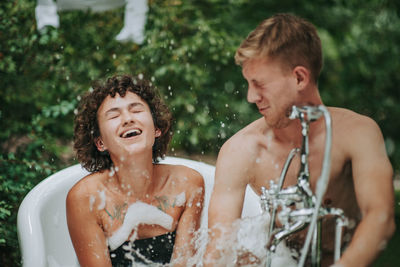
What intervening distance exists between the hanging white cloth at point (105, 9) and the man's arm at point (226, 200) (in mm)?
1033

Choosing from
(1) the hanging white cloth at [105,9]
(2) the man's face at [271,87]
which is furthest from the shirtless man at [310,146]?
(1) the hanging white cloth at [105,9]

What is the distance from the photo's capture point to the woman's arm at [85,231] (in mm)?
1338

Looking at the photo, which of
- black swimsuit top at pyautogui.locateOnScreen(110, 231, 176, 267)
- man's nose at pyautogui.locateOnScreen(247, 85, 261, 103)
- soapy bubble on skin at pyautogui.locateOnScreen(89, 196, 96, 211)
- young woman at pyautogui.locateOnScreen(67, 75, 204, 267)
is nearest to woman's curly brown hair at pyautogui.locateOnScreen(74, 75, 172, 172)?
young woman at pyautogui.locateOnScreen(67, 75, 204, 267)

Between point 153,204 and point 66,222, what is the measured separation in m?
0.31

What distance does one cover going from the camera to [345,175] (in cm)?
110

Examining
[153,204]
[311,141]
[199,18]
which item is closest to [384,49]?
[199,18]

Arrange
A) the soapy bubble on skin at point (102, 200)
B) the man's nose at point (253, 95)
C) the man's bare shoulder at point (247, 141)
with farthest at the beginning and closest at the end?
the soapy bubble on skin at point (102, 200) → the man's bare shoulder at point (247, 141) → the man's nose at point (253, 95)

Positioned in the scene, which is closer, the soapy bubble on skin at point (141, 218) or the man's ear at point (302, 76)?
the man's ear at point (302, 76)

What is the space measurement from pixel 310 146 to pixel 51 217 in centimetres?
86

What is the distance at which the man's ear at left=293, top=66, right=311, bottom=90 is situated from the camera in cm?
110

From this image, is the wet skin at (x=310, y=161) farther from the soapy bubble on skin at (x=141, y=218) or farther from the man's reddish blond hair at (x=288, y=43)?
the soapy bubble on skin at (x=141, y=218)

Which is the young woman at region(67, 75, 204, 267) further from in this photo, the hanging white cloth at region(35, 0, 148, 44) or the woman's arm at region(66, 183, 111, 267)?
the hanging white cloth at region(35, 0, 148, 44)

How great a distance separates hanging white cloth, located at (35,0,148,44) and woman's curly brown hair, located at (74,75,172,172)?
65 centimetres

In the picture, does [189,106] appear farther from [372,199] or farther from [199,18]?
[372,199]
